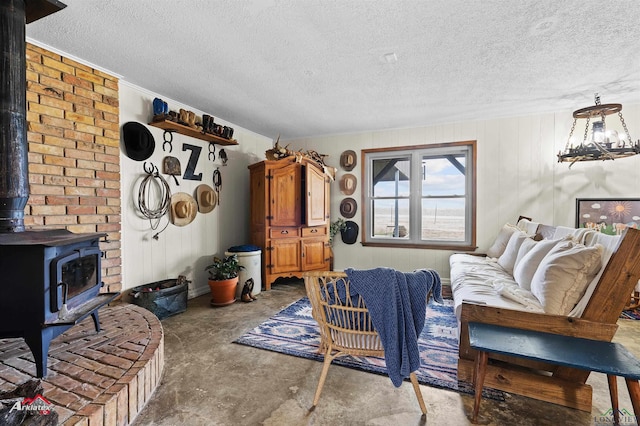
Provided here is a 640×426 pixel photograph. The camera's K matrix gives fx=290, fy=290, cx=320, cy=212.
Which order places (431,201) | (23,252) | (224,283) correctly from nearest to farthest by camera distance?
(23,252) < (224,283) < (431,201)

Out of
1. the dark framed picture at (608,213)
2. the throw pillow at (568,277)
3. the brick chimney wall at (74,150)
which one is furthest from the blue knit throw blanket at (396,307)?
the dark framed picture at (608,213)

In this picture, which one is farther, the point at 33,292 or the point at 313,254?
the point at 313,254

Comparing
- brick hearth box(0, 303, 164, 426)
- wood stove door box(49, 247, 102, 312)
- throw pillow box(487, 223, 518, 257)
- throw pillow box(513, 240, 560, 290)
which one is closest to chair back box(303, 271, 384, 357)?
brick hearth box(0, 303, 164, 426)

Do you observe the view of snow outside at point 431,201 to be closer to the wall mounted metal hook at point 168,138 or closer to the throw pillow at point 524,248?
the throw pillow at point 524,248

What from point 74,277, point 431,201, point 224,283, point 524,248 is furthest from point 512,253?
point 74,277

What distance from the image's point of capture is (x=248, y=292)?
3.62 m

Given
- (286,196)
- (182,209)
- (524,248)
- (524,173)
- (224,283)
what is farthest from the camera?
(286,196)

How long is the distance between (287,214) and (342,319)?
2638mm

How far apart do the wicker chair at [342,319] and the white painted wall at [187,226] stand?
2.37 m

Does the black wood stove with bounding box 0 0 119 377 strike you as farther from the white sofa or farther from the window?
the window

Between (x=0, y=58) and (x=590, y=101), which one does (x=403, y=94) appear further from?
(x=0, y=58)

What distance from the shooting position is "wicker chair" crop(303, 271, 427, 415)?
159 centimetres

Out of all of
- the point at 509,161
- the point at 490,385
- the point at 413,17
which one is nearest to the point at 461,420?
the point at 490,385

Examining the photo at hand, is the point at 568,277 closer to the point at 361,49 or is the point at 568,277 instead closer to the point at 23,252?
the point at 361,49
